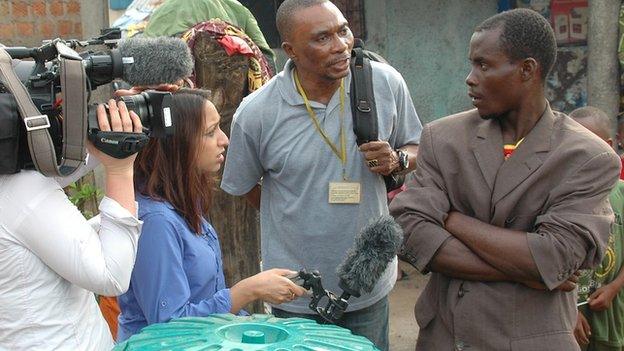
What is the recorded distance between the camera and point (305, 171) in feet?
12.4

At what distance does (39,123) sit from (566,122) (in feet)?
5.65

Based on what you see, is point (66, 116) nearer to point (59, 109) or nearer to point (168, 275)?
point (59, 109)

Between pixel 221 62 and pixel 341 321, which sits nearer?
pixel 341 321

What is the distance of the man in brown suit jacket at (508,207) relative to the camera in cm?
287

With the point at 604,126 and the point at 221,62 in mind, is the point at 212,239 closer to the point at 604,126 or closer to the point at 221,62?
the point at 221,62

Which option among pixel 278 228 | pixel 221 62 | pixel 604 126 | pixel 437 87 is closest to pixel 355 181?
pixel 278 228

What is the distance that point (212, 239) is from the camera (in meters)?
3.21

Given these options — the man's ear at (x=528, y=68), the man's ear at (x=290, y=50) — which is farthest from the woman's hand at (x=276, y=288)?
the man's ear at (x=290, y=50)

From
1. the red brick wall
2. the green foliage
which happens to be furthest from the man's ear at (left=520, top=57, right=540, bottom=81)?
the red brick wall

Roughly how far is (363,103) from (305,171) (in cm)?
38

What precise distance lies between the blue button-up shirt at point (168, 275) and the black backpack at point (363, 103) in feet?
2.98

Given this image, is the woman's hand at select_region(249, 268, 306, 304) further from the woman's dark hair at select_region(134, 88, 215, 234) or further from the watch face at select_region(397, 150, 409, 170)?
the watch face at select_region(397, 150, 409, 170)

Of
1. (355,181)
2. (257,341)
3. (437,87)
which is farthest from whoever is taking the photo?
(437,87)

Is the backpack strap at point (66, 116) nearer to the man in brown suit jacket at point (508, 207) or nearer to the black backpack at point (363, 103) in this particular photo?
the man in brown suit jacket at point (508, 207)
